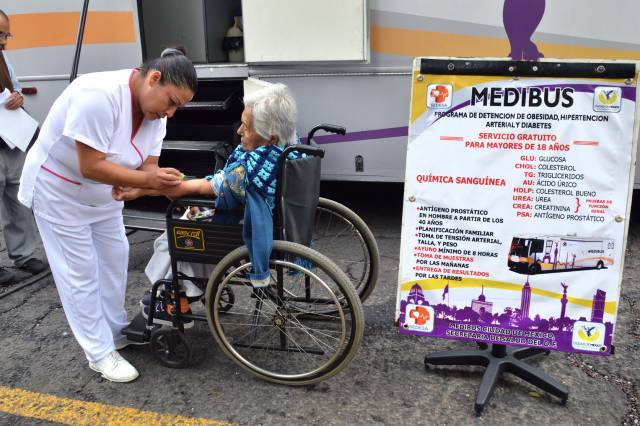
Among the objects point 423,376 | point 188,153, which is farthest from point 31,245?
point 423,376

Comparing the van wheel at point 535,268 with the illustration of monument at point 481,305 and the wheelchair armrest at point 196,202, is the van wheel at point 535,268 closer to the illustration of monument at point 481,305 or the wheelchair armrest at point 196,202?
the illustration of monument at point 481,305

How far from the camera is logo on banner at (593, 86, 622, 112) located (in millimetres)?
2127

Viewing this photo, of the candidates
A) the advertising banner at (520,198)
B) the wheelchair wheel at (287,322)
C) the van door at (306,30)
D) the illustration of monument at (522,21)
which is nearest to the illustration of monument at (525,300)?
the advertising banner at (520,198)

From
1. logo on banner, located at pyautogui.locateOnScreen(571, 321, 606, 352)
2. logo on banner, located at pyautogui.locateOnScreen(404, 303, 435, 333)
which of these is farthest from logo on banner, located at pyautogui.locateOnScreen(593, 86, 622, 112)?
logo on banner, located at pyautogui.locateOnScreen(404, 303, 435, 333)

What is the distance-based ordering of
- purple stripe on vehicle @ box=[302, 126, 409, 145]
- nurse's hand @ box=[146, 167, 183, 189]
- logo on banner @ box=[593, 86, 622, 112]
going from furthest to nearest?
purple stripe on vehicle @ box=[302, 126, 409, 145], nurse's hand @ box=[146, 167, 183, 189], logo on banner @ box=[593, 86, 622, 112]

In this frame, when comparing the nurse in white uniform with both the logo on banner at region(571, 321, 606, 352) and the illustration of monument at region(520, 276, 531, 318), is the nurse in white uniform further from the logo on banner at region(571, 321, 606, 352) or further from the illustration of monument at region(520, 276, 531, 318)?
the logo on banner at region(571, 321, 606, 352)

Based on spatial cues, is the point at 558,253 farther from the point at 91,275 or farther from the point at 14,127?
the point at 14,127

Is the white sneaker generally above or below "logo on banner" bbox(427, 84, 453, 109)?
below

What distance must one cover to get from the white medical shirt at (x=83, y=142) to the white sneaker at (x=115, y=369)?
0.69m

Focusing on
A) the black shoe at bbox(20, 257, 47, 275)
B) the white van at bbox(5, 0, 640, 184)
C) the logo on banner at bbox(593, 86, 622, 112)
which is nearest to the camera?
the logo on banner at bbox(593, 86, 622, 112)

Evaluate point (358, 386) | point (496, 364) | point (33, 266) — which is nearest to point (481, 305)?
point (496, 364)

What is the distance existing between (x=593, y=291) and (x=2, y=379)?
9.18 ft

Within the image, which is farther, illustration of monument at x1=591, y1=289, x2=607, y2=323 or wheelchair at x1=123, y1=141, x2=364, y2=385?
wheelchair at x1=123, y1=141, x2=364, y2=385

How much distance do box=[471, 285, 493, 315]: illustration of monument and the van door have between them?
85.1 inches
